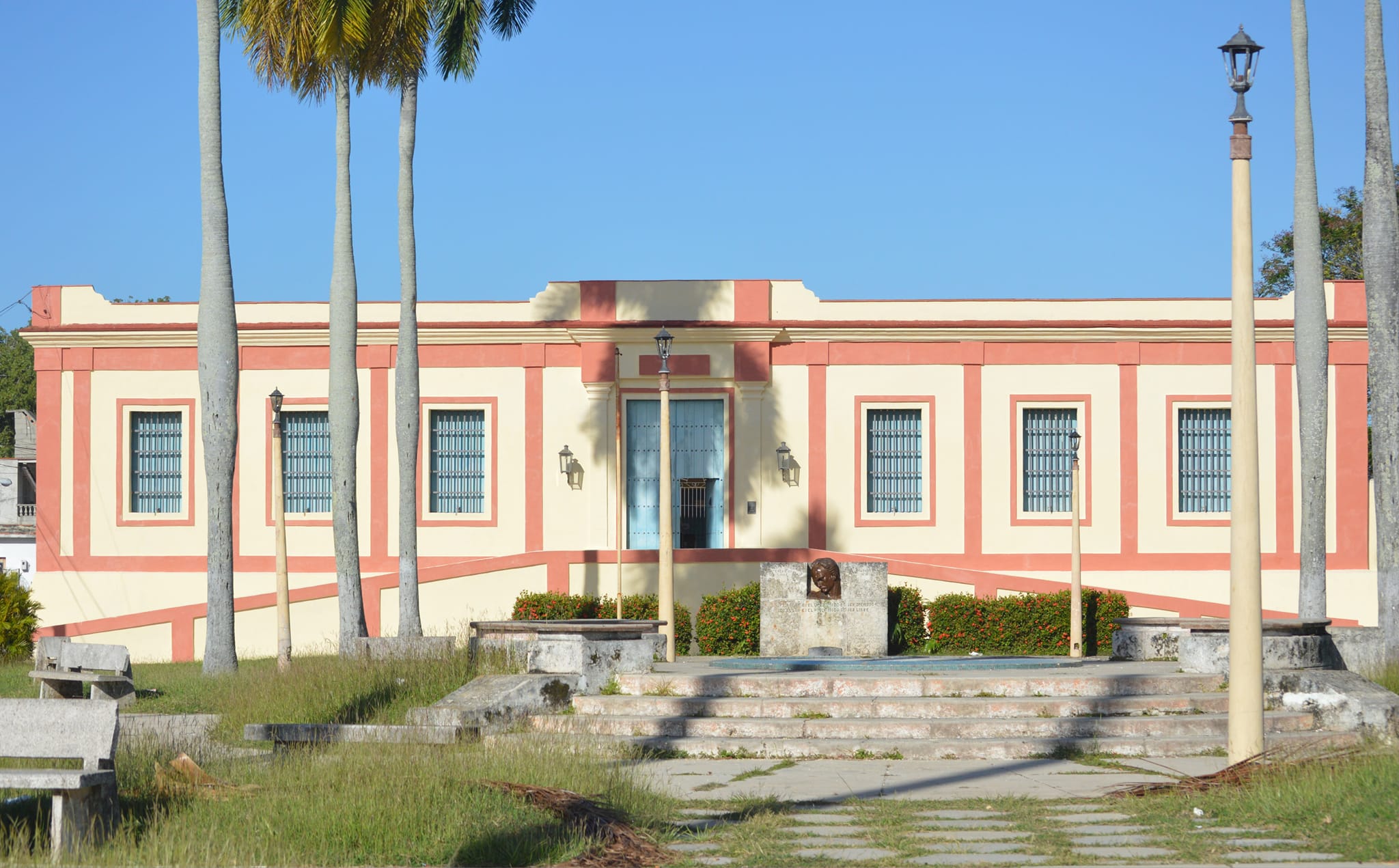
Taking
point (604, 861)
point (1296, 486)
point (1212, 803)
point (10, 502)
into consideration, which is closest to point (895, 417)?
point (1296, 486)

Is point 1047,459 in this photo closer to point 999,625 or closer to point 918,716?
point 999,625

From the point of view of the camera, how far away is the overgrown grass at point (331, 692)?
12.6 metres

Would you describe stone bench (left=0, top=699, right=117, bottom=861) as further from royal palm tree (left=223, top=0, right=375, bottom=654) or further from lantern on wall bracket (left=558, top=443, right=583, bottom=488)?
lantern on wall bracket (left=558, top=443, right=583, bottom=488)

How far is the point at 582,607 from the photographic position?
76.2ft

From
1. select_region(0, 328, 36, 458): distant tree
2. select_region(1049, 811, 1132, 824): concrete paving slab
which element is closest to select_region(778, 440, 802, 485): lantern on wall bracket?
select_region(1049, 811, 1132, 824): concrete paving slab

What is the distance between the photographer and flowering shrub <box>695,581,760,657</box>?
70.7 ft

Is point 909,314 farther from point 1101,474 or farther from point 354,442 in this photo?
point 354,442

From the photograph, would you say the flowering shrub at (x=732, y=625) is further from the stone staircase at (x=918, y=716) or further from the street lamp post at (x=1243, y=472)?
the street lamp post at (x=1243, y=472)

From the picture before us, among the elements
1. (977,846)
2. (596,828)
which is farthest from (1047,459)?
(596,828)

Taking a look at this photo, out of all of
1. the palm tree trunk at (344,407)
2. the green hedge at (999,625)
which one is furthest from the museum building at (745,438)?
the palm tree trunk at (344,407)

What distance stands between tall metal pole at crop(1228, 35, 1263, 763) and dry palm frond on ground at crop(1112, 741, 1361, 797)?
0.18 meters

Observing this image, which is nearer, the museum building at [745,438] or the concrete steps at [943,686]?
the concrete steps at [943,686]

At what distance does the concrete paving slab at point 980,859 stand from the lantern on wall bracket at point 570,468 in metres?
20.3

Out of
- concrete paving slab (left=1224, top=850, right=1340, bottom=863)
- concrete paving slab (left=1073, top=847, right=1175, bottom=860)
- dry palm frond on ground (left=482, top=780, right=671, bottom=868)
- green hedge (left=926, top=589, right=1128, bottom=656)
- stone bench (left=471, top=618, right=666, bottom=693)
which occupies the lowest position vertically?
green hedge (left=926, top=589, right=1128, bottom=656)
